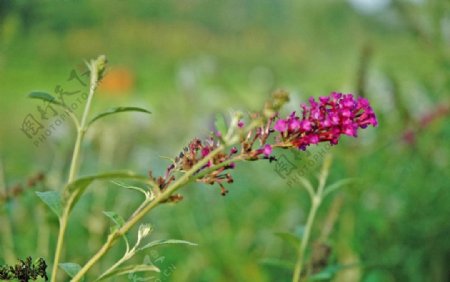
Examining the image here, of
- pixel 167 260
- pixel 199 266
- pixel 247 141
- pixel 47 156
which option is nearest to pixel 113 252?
A: pixel 167 260

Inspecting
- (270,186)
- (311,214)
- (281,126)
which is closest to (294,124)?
(281,126)

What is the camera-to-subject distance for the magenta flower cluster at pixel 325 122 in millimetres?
602

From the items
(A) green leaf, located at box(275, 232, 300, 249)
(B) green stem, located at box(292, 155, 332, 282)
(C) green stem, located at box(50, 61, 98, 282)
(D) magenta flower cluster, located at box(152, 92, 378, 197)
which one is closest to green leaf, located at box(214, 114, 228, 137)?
(D) magenta flower cluster, located at box(152, 92, 378, 197)

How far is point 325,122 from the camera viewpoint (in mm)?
606

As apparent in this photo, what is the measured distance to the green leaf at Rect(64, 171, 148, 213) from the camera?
51cm

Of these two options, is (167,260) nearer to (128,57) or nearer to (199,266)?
(199,266)

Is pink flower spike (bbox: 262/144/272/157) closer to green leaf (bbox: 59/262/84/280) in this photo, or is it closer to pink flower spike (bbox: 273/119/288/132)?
pink flower spike (bbox: 273/119/288/132)

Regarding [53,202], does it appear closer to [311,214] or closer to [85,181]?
[85,181]

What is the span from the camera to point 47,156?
377cm

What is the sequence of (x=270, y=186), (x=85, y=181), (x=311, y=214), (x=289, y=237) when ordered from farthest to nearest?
1. (x=270, y=186)
2. (x=311, y=214)
3. (x=289, y=237)
4. (x=85, y=181)

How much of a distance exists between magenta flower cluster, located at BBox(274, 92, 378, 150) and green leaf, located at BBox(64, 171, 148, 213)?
5.5 inches

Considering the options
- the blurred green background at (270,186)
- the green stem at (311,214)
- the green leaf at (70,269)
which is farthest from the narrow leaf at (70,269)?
the green stem at (311,214)

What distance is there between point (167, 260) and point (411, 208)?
68cm

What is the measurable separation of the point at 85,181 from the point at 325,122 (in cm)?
20
